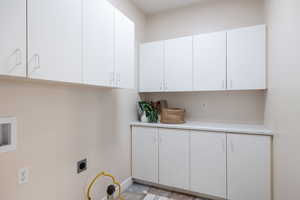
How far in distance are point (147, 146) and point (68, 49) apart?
173 centimetres

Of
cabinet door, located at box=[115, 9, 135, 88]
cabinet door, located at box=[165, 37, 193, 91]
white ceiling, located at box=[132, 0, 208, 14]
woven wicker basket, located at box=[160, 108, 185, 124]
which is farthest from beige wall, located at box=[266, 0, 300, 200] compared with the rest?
cabinet door, located at box=[115, 9, 135, 88]

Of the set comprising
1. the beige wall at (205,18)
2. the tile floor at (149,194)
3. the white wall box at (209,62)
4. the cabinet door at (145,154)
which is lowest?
the tile floor at (149,194)

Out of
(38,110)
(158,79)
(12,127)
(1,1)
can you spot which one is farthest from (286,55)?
(12,127)

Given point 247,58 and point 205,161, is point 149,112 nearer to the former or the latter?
→ point 205,161

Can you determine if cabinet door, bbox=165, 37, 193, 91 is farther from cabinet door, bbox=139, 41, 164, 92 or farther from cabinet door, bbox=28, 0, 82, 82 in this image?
cabinet door, bbox=28, 0, 82, 82

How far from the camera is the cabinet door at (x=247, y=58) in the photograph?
80.7 inches

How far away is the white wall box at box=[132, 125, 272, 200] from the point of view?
190cm

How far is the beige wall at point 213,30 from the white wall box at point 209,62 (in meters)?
0.38

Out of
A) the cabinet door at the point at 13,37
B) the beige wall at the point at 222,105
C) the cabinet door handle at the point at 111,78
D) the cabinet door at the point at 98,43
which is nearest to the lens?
the cabinet door at the point at 13,37

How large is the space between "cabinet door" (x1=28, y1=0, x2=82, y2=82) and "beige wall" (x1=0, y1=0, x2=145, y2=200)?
0.34 meters

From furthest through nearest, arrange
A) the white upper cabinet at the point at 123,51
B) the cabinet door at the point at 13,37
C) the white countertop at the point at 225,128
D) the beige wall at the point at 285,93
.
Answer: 1. the white countertop at the point at 225,128
2. the white upper cabinet at the point at 123,51
3. the beige wall at the point at 285,93
4. the cabinet door at the point at 13,37

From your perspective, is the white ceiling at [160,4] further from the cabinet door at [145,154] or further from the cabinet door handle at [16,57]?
the cabinet door handle at [16,57]

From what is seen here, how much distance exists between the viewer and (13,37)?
0.89 metres

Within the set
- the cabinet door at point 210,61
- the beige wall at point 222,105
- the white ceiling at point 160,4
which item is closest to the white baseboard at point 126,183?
the beige wall at point 222,105
